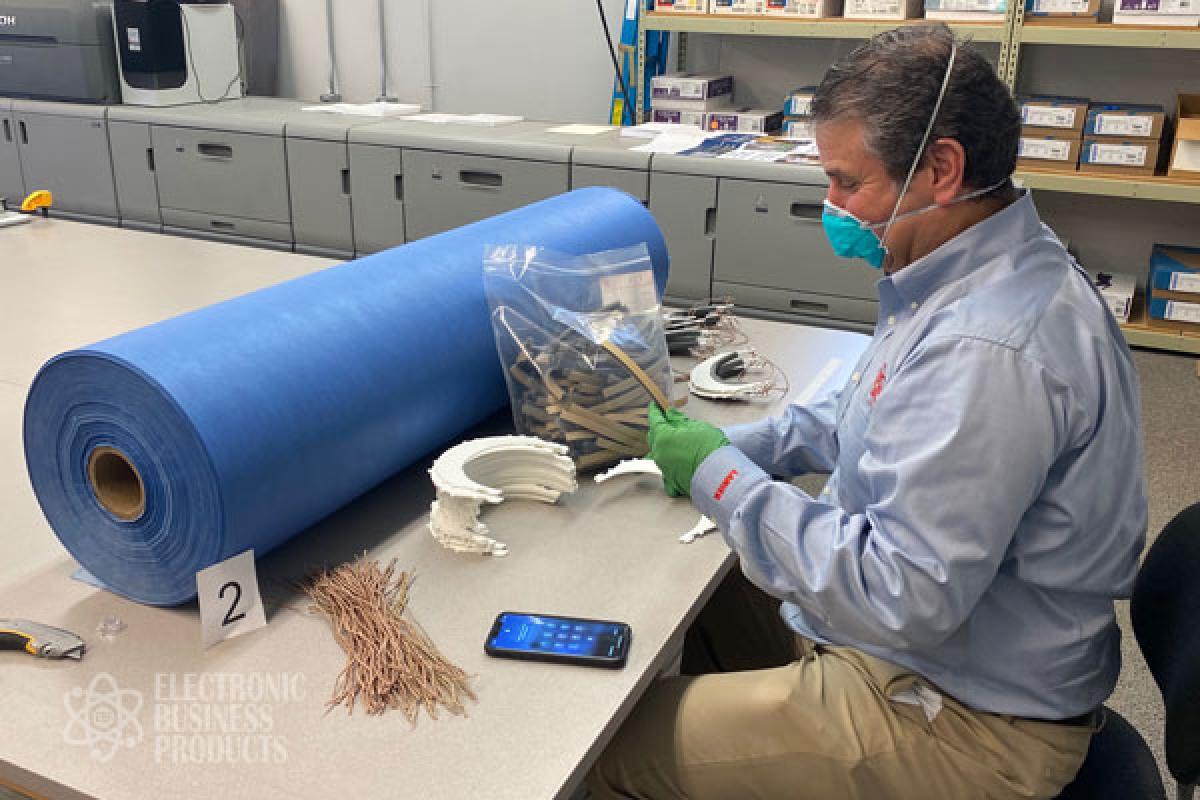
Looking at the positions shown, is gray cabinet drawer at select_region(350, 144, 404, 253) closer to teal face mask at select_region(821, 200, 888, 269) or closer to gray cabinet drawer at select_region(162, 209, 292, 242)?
gray cabinet drawer at select_region(162, 209, 292, 242)

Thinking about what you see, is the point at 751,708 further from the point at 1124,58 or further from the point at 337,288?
the point at 1124,58

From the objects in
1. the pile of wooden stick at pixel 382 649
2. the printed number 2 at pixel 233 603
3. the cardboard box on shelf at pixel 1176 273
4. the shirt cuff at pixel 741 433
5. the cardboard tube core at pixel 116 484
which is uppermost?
the cardboard tube core at pixel 116 484

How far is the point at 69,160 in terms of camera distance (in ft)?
11.4

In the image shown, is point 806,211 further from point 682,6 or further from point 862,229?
point 862,229

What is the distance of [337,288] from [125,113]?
264cm

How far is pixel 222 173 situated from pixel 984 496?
3.02 meters

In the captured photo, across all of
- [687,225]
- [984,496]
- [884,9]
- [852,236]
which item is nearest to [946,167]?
[852,236]

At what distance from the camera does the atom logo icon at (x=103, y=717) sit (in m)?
0.84

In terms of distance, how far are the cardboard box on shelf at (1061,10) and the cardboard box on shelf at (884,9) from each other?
339 millimetres

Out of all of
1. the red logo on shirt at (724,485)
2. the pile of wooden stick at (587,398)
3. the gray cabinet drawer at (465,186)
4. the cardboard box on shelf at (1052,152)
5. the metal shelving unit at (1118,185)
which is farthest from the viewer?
the cardboard box on shelf at (1052,152)

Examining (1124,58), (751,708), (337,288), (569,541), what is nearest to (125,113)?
(337,288)

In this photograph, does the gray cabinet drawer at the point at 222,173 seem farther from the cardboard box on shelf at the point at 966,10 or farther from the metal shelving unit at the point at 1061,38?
the cardboard box on shelf at the point at 966,10

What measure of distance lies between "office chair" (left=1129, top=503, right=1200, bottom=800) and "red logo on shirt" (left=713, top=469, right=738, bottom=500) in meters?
0.45

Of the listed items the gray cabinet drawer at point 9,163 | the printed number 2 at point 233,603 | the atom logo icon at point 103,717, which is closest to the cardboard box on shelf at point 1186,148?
the printed number 2 at point 233,603
